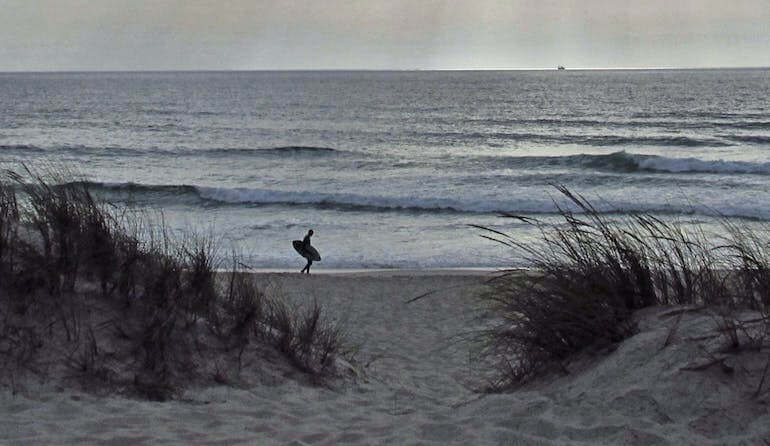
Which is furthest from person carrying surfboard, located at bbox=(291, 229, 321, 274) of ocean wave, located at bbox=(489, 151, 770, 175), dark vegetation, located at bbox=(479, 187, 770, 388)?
ocean wave, located at bbox=(489, 151, 770, 175)

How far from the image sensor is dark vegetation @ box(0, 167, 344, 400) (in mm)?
5637

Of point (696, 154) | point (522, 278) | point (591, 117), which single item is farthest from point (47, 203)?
point (591, 117)

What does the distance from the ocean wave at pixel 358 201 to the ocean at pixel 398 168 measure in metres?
0.08

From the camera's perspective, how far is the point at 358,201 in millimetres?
24141

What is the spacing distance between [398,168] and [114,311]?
2562cm

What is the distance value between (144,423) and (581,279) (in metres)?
2.97

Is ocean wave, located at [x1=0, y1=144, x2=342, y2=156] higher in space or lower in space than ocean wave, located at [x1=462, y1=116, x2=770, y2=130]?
lower

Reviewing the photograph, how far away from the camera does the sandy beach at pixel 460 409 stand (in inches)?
161

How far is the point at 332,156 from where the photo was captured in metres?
35.9

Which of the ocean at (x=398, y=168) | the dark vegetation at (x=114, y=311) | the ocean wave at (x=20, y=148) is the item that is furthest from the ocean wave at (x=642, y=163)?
the dark vegetation at (x=114, y=311)

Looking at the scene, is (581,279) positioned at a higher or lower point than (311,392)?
higher

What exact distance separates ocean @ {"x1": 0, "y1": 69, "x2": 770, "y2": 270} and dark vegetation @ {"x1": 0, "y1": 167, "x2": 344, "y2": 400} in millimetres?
1802

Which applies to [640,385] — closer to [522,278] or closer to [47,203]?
[522,278]

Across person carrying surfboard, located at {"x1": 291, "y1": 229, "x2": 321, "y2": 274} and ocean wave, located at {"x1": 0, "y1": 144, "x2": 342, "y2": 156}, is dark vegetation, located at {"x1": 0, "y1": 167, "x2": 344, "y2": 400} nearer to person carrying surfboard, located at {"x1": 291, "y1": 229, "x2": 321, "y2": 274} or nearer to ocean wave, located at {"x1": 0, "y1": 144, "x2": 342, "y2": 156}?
person carrying surfboard, located at {"x1": 291, "y1": 229, "x2": 321, "y2": 274}
